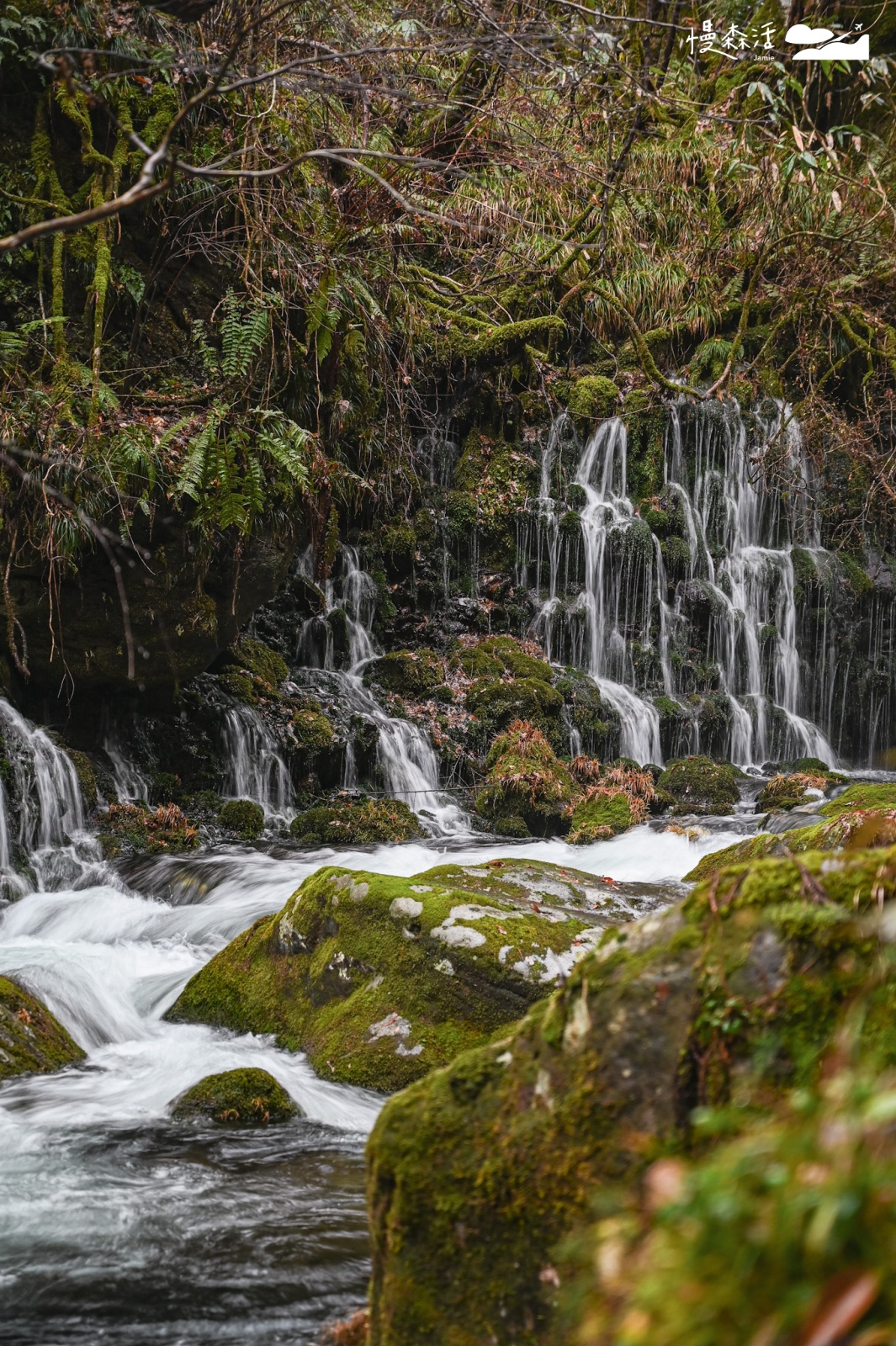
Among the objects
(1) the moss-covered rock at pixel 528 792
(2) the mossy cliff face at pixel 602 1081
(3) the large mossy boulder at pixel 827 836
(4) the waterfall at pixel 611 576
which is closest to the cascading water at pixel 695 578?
(4) the waterfall at pixel 611 576

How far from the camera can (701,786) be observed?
501 inches

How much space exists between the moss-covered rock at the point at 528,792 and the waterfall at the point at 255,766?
8.36ft

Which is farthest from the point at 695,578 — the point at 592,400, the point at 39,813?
the point at 39,813

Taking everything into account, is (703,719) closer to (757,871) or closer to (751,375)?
(751,375)

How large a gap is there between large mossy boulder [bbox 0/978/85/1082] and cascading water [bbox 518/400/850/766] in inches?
455

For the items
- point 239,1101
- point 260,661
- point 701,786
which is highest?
point 260,661

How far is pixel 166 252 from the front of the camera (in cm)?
945

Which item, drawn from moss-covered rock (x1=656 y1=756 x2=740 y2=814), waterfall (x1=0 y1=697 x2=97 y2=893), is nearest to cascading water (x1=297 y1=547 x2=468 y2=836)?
moss-covered rock (x1=656 y1=756 x2=740 y2=814)

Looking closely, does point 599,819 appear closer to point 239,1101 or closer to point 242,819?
point 242,819

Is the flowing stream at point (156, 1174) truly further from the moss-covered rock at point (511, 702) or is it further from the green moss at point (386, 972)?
the moss-covered rock at point (511, 702)

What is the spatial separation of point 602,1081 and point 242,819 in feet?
31.1

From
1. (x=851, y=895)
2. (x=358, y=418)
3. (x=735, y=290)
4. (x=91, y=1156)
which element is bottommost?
(x=91, y=1156)

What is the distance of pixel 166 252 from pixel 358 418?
2.66 m

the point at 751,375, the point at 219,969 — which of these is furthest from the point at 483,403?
the point at 219,969
